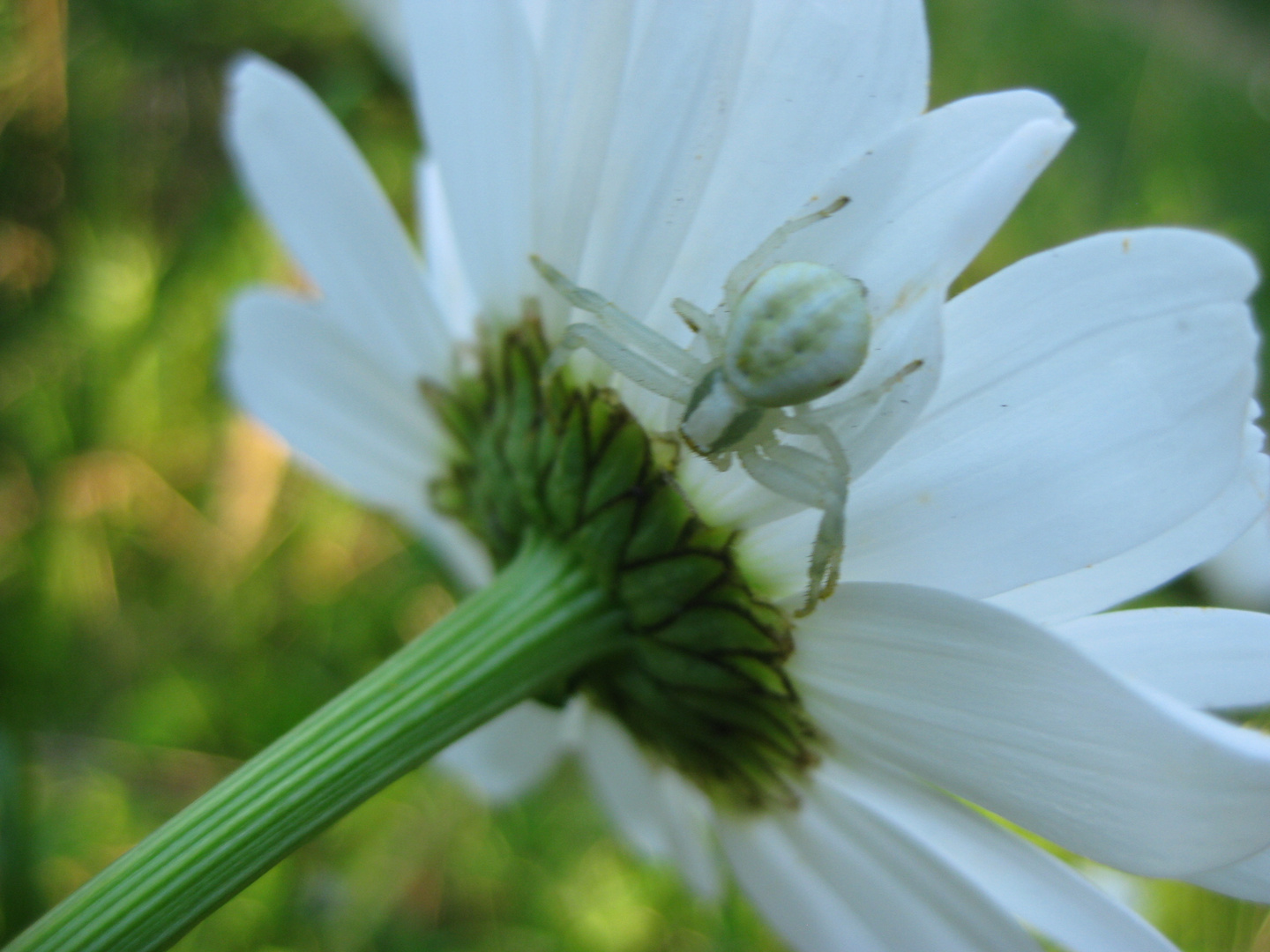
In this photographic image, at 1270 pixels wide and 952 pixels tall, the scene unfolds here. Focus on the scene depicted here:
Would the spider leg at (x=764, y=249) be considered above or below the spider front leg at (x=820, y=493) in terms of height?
above

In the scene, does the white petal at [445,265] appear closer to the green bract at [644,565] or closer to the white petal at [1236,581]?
the green bract at [644,565]

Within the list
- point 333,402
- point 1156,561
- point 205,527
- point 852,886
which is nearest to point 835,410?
point 1156,561

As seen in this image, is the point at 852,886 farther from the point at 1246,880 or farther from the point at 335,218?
the point at 335,218

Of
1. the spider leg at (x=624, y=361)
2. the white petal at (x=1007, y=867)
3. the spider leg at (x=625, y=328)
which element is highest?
the spider leg at (x=625, y=328)

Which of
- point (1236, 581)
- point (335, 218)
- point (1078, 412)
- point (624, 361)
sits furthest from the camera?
point (1236, 581)

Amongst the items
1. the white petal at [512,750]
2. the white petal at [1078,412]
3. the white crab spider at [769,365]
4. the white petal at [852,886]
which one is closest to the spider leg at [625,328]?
the white crab spider at [769,365]

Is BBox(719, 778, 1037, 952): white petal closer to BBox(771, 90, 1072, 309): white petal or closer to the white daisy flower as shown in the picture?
the white daisy flower
